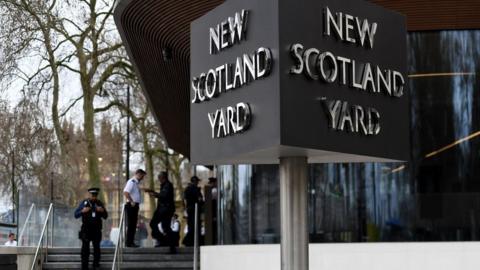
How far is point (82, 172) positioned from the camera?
48.6 m

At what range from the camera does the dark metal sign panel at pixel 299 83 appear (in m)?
5.62

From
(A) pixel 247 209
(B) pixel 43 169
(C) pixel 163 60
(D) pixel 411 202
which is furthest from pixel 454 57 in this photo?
(B) pixel 43 169

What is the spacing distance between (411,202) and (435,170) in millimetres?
758

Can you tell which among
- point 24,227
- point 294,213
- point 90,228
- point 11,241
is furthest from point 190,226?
point 294,213

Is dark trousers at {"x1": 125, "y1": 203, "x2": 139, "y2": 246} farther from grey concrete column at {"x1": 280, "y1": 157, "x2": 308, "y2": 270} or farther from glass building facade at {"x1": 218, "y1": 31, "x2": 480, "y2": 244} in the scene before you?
grey concrete column at {"x1": 280, "y1": 157, "x2": 308, "y2": 270}

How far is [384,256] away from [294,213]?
753 centimetres

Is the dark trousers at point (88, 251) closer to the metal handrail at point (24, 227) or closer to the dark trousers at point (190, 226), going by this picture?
the dark trousers at point (190, 226)

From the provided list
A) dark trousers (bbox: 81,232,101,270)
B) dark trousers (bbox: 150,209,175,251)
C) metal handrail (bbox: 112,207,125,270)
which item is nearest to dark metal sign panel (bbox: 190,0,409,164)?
metal handrail (bbox: 112,207,125,270)

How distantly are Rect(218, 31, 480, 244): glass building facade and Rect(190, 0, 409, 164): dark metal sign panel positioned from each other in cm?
777

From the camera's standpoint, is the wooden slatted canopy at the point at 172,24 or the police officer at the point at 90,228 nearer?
the wooden slatted canopy at the point at 172,24

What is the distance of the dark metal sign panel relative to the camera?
5.62 metres

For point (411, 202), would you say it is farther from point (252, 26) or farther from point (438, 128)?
point (252, 26)

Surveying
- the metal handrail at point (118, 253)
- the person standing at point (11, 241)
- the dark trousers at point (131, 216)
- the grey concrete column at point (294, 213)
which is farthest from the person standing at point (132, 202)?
the grey concrete column at point (294, 213)

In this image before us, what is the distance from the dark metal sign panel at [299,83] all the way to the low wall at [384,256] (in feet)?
24.4
